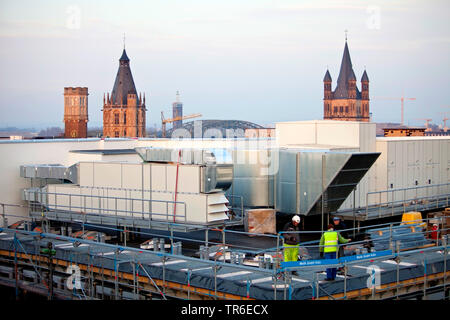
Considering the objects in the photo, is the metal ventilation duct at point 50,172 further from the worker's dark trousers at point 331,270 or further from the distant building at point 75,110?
the distant building at point 75,110

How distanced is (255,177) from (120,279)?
9763 millimetres

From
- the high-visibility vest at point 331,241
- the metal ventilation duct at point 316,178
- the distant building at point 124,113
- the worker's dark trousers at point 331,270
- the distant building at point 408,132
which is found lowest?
the worker's dark trousers at point 331,270

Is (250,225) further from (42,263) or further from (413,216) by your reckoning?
(42,263)

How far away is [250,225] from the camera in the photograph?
24500 millimetres

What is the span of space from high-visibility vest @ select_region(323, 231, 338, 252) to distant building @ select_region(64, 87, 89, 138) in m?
143

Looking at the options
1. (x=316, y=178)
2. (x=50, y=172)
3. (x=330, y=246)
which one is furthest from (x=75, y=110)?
(x=330, y=246)

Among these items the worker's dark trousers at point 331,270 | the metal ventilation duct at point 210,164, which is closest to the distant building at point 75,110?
the metal ventilation duct at point 210,164

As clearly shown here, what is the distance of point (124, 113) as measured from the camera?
A: 16788 cm

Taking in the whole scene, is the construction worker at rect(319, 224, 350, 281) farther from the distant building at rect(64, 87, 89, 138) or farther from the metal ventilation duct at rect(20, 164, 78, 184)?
the distant building at rect(64, 87, 89, 138)

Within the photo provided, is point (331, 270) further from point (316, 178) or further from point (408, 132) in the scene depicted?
point (408, 132)

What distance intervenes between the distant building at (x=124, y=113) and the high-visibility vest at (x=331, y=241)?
5932 inches

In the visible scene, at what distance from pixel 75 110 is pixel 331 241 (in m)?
147

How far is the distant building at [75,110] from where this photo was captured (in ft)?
515

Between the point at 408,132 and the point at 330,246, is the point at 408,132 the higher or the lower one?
the higher one
